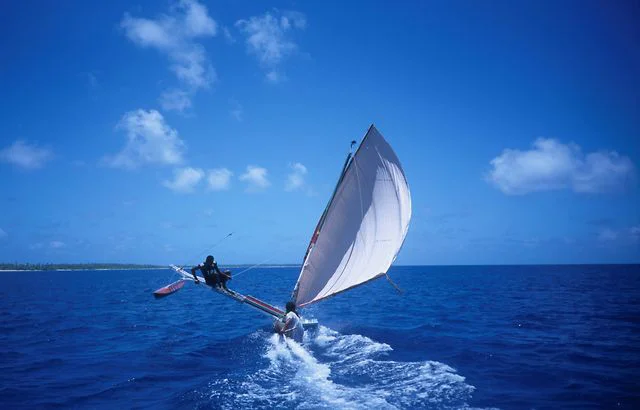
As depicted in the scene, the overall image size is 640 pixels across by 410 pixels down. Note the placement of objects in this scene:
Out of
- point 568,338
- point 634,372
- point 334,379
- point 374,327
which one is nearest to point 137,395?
point 334,379

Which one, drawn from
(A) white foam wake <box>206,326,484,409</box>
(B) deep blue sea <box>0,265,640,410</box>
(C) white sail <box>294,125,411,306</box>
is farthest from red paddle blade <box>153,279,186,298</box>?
(C) white sail <box>294,125,411,306</box>

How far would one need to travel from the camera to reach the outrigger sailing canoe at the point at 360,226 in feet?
64.0

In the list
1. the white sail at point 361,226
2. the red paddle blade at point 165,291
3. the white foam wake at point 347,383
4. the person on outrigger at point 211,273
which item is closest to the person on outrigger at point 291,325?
the white sail at point 361,226

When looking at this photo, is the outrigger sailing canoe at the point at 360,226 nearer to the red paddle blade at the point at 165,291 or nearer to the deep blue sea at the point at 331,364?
the red paddle blade at the point at 165,291

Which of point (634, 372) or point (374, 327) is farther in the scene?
point (374, 327)

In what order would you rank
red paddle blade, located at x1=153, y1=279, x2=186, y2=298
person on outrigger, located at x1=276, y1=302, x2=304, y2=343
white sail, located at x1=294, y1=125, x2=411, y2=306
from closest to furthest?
1. red paddle blade, located at x1=153, y1=279, x2=186, y2=298
2. white sail, located at x1=294, y1=125, x2=411, y2=306
3. person on outrigger, located at x1=276, y1=302, x2=304, y2=343

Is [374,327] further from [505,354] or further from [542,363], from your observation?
[542,363]

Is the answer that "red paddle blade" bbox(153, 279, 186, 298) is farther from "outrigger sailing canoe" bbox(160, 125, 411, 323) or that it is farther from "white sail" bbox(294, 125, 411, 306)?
"white sail" bbox(294, 125, 411, 306)

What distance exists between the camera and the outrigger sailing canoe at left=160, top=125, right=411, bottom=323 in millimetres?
19500

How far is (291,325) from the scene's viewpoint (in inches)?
782

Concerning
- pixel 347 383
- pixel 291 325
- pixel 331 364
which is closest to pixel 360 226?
pixel 291 325

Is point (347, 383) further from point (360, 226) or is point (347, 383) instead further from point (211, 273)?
point (211, 273)

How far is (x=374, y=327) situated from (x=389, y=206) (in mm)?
11254

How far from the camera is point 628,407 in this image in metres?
11.7
